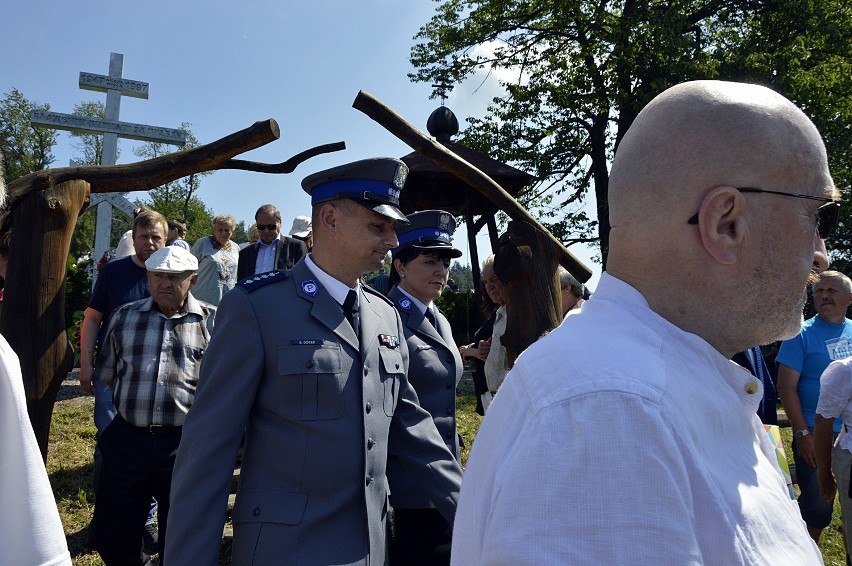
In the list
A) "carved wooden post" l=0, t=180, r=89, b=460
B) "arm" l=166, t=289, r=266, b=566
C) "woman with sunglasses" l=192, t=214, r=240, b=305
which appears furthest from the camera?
"woman with sunglasses" l=192, t=214, r=240, b=305

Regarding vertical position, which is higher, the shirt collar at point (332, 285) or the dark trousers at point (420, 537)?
the shirt collar at point (332, 285)

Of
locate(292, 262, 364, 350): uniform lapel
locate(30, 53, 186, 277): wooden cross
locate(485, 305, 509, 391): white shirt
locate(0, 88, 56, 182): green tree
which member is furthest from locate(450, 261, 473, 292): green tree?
locate(0, 88, 56, 182): green tree

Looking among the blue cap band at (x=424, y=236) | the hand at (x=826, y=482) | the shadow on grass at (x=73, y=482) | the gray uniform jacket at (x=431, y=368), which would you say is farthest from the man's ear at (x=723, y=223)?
the shadow on grass at (x=73, y=482)

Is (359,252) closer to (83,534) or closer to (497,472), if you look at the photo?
(497,472)

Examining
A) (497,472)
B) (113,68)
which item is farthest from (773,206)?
(113,68)

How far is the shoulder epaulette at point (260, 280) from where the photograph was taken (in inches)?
85.6

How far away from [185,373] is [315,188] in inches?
63.6

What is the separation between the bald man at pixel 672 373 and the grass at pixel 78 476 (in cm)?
386

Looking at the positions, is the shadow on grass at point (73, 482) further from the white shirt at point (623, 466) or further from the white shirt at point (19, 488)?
the white shirt at point (623, 466)

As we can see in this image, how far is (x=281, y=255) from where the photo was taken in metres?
6.16

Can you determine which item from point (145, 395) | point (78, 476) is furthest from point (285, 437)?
point (78, 476)

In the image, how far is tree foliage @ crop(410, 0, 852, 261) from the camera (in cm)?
1550

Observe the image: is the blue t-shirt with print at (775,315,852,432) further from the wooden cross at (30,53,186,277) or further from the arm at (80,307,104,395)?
the wooden cross at (30,53,186,277)

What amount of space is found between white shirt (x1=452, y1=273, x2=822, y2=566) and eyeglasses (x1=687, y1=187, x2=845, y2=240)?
222 mm
